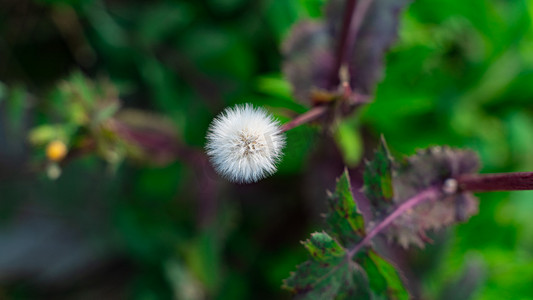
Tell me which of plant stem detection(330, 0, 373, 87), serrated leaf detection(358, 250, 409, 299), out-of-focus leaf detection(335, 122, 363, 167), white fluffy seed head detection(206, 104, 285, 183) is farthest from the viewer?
out-of-focus leaf detection(335, 122, 363, 167)

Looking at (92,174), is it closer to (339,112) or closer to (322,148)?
(322,148)

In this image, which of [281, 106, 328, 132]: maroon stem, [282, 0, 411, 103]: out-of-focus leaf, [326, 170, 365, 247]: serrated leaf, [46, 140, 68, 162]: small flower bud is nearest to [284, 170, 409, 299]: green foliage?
[326, 170, 365, 247]: serrated leaf

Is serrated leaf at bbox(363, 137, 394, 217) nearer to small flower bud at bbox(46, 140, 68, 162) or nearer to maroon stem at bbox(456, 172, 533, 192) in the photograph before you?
maroon stem at bbox(456, 172, 533, 192)

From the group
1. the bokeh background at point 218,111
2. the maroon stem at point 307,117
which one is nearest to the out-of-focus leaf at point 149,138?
the bokeh background at point 218,111

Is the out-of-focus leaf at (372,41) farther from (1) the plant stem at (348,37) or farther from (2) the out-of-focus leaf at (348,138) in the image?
(2) the out-of-focus leaf at (348,138)

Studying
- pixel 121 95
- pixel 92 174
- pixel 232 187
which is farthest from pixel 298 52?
pixel 92 174

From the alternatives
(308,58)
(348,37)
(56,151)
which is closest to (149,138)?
(56,151)

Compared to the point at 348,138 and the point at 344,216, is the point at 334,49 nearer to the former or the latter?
the point at 348,138
